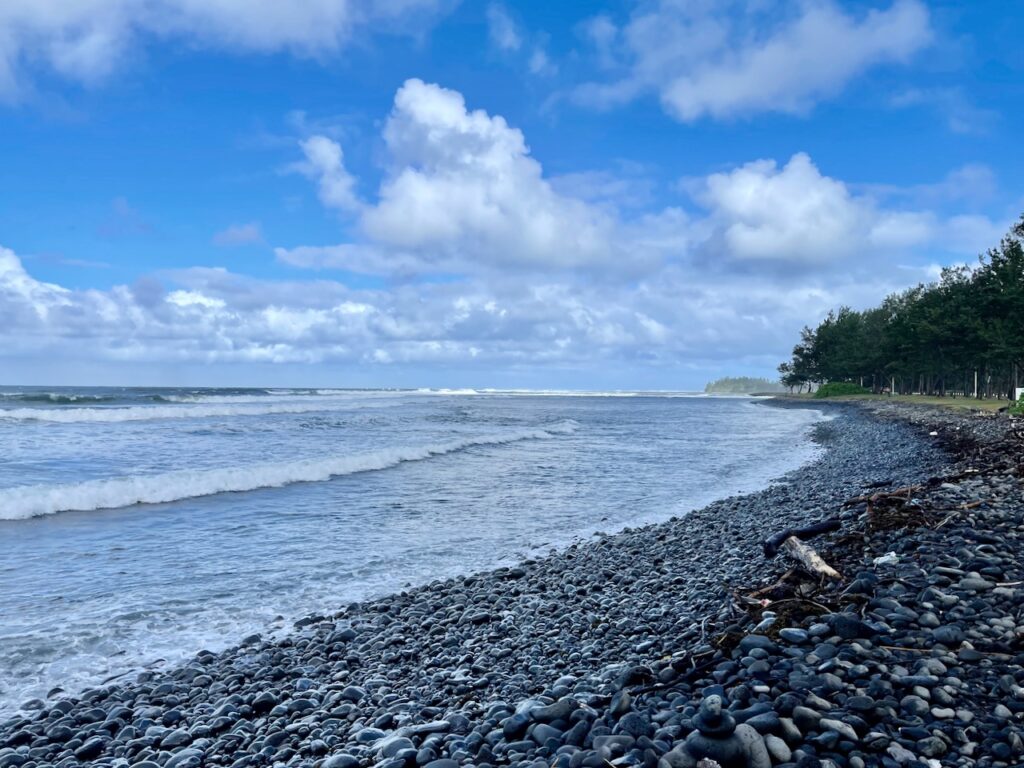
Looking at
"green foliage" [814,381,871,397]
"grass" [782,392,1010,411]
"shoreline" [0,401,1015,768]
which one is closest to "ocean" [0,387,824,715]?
"shoreline" [0,401,1015,768]

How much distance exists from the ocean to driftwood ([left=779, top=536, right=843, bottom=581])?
13.6ft

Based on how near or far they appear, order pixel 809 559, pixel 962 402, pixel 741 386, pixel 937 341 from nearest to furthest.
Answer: pixel 809 559 < pixel 962 402 < pixel 937 341 < pixel 741 386

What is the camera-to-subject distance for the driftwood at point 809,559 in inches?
230

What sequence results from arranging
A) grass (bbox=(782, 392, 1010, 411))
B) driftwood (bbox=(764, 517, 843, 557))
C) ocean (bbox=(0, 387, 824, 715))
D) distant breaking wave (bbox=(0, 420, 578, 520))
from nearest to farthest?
1. ocean (bbox=(0, 387, 824, 715))
2. driftwood (bbox=(764, 517, 843, 557))
3. distant breaking wave (bbox=(0, 420, 578, 520))
4. grass (bbox=(782, 392, 1010, 411))

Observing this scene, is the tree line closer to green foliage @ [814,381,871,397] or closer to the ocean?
green foliage @ [814,381,871,397]

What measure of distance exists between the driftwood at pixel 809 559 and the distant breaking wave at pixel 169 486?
12.8 m

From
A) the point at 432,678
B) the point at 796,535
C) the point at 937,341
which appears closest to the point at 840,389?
the point at 937,341

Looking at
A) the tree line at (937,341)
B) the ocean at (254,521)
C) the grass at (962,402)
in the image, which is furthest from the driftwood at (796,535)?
the tree line at (937,341)

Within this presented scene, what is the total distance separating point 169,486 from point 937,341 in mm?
67739

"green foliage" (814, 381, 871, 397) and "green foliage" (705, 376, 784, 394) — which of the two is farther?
"green foliage" (705, 376, 784, 394)

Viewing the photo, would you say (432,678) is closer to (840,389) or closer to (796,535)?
(796,535)

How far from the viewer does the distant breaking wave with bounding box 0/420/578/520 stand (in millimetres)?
13203

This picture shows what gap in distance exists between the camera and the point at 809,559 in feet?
20.4

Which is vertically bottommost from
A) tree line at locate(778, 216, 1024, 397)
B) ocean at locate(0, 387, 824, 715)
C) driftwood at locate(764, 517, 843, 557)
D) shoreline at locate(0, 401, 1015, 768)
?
ocean at locate(0, 387, 824, 715)
